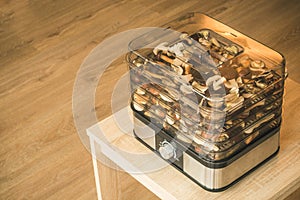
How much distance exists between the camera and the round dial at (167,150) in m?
1.38

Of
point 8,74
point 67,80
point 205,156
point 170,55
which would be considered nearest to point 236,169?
point 205,156

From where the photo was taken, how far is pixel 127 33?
266cm

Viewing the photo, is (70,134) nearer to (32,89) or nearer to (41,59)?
(32,89)

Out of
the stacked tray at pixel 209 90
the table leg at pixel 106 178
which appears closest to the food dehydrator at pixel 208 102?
the stacked tray at pixel 209 90

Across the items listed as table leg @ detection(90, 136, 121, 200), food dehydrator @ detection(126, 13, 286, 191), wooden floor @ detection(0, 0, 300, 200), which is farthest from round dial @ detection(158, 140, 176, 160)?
wooden floor @ detection(0, 0, 300, 200)

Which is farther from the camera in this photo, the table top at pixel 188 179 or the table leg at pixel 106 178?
the table leg at pixel 106 178

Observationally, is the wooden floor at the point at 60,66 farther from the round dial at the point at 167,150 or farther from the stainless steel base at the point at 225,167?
the round dial at the point at 167,150

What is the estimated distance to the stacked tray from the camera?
1.28 m

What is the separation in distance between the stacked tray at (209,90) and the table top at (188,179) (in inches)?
3.6

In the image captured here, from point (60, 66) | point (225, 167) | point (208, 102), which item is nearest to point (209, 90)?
point (208, 102)

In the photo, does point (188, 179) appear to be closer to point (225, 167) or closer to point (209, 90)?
point (225, 167)

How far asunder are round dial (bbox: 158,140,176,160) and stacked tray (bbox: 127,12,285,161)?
0.03 metres

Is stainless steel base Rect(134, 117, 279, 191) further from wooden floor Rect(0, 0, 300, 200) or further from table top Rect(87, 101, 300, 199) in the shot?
wooden floor Rect(0, 0, 300, 200)

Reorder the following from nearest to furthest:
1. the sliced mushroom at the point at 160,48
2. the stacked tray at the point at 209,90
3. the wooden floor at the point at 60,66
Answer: the stacked tray at the point at 209,90
the sliced mushroom at the point at 160,48
the wooden floor at the point at 60,66
